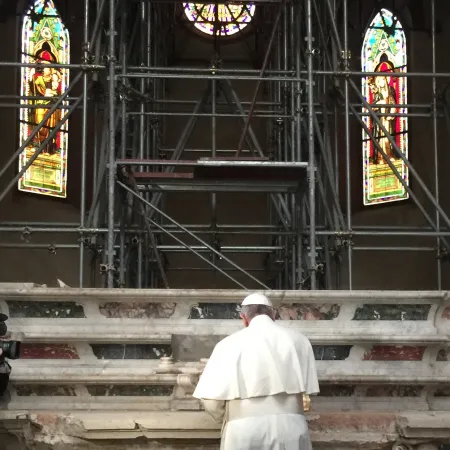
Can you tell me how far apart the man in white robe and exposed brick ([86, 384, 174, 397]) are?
2.17 meters

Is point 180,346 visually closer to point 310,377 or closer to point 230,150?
point 310,377

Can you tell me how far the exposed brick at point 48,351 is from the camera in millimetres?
9008

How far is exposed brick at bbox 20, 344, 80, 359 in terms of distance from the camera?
9.01m

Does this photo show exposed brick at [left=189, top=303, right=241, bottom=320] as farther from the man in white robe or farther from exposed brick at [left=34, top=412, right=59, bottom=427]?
the man in white robe

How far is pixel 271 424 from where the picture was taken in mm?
6594

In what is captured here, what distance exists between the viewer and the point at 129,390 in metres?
8.90

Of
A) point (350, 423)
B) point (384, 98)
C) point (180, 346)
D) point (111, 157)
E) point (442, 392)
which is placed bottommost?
point (350, 423)

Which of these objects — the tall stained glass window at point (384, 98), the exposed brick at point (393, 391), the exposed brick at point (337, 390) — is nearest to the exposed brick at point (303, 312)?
the exposed brick at point (337, 390)

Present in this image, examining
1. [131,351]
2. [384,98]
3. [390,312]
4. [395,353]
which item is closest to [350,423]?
[395,353]

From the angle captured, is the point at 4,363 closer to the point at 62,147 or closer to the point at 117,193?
the point at 117,193

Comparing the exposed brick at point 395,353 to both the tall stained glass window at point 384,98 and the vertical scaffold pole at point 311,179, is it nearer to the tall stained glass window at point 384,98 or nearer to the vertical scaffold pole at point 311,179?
the vertical scaffold pole at point 311,179

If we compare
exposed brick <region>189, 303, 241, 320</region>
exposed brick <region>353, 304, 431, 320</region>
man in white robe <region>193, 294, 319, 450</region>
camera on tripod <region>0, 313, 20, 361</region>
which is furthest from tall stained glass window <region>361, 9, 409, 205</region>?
man in white robe <region>193, 294, 319, 450</region>

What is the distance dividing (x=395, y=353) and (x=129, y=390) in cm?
228

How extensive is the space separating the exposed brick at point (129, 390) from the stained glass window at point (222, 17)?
10.7 m
